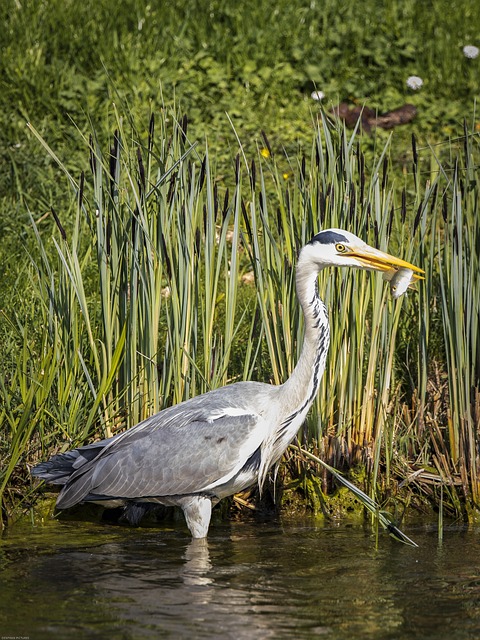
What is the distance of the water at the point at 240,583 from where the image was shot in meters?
3.76

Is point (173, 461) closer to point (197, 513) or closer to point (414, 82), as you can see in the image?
point (197, 513)

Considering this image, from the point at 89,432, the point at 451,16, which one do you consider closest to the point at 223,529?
the point at 89,432

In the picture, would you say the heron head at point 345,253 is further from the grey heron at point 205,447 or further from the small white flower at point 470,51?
the small white flower at point 470,51

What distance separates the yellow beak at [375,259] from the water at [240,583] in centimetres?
134

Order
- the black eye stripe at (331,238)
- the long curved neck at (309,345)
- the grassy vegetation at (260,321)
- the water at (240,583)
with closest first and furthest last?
the water at (240,583), the black eye stripe at (331,238), the long curved neck at (309,345), the grassy vegetation at (260,321)

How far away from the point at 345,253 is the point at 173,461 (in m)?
1.33

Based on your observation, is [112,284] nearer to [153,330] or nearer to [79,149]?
[153,330]

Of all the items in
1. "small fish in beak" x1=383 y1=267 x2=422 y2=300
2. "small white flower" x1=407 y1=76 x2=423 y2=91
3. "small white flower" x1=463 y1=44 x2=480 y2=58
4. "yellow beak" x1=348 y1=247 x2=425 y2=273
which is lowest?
"small fish in beak" x1=383 y1=267 x2=422 y2=300

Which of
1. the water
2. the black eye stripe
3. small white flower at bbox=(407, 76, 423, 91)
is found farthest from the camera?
small white flower at bbox=(407, 76, 423, 91)

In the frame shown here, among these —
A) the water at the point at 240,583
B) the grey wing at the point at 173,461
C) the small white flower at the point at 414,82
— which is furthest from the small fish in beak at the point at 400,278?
the small white flower at the point at 414,82

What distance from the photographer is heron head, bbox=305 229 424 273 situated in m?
4.66

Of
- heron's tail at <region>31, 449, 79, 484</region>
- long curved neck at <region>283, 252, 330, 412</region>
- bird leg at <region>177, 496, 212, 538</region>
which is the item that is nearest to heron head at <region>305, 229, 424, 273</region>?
long curved neck at <region>283, 252, 330, 412</region>

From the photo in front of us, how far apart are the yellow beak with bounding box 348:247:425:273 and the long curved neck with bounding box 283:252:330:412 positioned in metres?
0.22

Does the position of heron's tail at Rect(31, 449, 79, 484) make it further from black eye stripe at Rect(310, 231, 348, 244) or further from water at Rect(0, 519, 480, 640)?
black eye stripe at Rect(310, 231, 348, 244)
